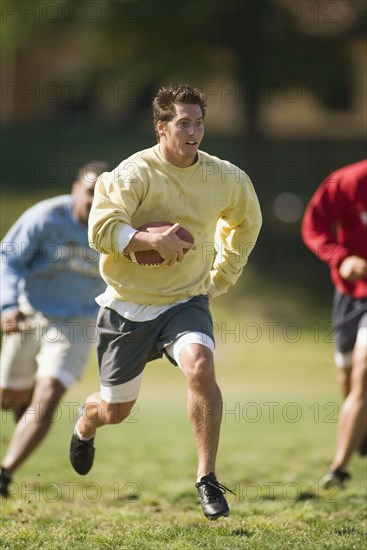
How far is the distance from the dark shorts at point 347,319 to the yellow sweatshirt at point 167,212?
6.25ft

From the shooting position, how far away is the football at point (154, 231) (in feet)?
16.9

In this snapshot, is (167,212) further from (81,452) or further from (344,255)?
(344,255)

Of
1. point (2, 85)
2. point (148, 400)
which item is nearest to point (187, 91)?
point (148, 400)

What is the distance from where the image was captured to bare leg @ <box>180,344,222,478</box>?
5.14 meters

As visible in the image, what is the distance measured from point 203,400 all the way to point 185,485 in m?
2.54

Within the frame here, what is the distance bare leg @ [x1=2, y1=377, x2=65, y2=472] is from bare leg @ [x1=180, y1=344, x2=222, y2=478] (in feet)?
6.37

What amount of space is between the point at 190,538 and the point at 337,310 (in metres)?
2.87

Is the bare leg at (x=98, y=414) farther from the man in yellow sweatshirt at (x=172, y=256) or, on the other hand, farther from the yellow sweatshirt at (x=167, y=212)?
the yellow sweatshirt at (x=167, y=212)

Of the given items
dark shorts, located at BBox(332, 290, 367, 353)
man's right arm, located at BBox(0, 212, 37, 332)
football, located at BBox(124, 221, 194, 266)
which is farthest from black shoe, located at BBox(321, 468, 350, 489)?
football, located at BBox(124, 221, 194, 266)

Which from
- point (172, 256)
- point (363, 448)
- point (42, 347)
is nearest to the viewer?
point (172, 256)

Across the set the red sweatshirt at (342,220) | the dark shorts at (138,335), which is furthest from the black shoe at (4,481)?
the red sweatshirt at (342,220)

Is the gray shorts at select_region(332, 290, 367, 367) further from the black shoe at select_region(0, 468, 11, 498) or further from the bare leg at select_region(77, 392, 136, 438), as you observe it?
the black shoe at select_region(0, 468, 11, 498)

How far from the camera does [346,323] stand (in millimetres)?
7469

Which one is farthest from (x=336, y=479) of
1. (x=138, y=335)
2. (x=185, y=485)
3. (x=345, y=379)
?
(x=138, y=335)
